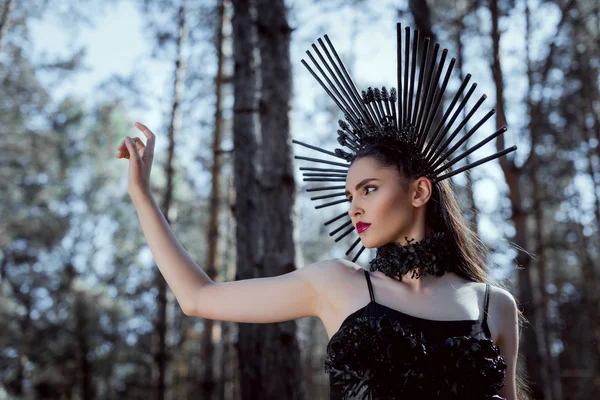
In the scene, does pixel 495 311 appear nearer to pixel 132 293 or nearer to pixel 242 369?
pixel 242 369

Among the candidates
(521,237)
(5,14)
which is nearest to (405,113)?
(521,237)

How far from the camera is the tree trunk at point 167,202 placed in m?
10.8

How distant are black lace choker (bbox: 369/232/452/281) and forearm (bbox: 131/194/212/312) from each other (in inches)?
29.0

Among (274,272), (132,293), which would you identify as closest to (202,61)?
(274,272)

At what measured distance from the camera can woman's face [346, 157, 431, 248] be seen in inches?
89.9

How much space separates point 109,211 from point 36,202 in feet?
9.53

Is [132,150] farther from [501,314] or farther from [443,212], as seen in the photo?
[501,314]

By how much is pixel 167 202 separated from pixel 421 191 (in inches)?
376

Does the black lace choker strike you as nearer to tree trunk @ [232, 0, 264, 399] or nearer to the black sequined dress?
the black sequined dress

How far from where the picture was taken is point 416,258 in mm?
2336

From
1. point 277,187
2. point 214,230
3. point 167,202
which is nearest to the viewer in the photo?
point 277,187

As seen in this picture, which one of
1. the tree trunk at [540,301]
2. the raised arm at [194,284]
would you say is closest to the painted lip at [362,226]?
the raised arm at [194,284]

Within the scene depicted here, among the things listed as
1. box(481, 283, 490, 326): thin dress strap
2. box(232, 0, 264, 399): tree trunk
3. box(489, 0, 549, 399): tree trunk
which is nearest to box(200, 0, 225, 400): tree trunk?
box(232, 0, 264, 399): tree trunk

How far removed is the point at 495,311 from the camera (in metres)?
2.36
